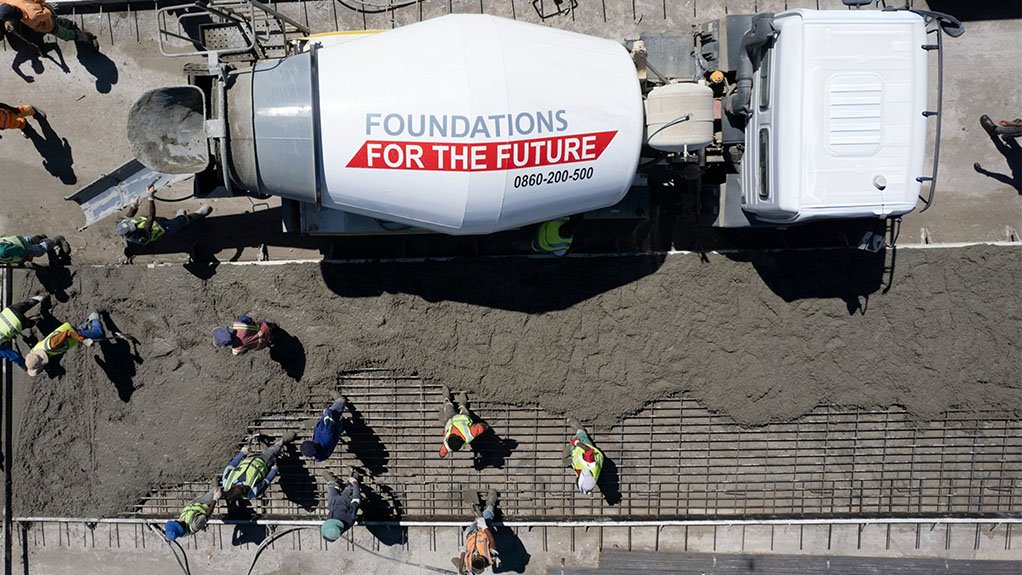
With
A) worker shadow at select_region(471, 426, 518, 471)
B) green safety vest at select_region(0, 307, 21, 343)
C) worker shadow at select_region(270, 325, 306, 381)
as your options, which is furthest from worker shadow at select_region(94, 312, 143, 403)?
worker shadow at select_region(471, 426, 518, 471)

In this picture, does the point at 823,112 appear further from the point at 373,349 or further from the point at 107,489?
the point at 107,489

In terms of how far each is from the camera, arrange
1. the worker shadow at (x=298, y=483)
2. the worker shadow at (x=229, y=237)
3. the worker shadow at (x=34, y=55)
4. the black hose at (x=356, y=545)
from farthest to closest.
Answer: the black hose at (x=356, y=545)
the worker shadow at (x=298, y=483)
the worker shadow at (x=229, y=237)
the worker shadow at (x=34, y=55)

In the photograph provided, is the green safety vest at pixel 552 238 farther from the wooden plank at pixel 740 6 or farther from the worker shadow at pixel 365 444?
the wooden plank at pixel 740 6

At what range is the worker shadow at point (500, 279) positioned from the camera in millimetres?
7750

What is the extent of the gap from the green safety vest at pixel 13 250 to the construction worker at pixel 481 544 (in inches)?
251

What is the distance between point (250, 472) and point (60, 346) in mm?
2755

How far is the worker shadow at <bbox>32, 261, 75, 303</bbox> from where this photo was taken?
25.7ft

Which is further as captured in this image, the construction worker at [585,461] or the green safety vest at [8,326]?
the construction worker at [585,461]

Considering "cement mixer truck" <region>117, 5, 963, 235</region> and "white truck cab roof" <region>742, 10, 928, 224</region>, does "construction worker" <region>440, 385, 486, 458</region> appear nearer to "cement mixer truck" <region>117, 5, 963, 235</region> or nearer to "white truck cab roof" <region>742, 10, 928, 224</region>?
"cement mixer truck" <region>117, 5, 963, 235</region>

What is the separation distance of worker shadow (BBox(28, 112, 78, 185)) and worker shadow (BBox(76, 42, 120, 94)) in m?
0.83

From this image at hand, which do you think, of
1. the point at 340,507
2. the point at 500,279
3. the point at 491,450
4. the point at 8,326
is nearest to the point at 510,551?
the point at 491,450

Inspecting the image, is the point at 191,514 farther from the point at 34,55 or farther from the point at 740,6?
the point at 740,6

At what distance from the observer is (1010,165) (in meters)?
7.86

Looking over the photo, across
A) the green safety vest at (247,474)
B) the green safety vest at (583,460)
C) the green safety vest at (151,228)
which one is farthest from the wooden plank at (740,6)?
the green safety vest at (247,474)
